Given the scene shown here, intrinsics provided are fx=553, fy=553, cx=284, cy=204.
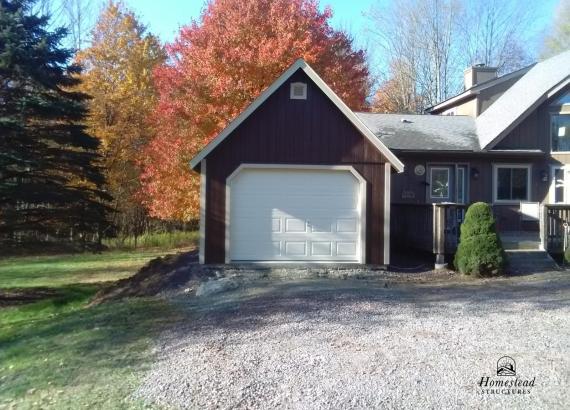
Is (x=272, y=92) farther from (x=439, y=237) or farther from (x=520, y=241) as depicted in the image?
(x=520, y=241)

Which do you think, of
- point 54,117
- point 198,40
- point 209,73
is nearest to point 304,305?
point 54,117

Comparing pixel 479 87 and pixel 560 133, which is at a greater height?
pixel 479 87

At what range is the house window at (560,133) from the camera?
17.9 m

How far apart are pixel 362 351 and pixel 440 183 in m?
12.4

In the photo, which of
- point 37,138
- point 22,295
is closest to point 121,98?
point 37,138

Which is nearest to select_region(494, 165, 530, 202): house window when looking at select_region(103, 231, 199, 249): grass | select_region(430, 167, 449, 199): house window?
select_region(430, 167, 449, 199): house window

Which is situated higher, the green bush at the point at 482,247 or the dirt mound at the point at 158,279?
the green bush at the point at 482,247

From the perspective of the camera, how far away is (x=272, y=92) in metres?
13.1

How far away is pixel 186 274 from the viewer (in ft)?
43.0

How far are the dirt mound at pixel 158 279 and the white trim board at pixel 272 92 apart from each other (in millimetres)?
2551

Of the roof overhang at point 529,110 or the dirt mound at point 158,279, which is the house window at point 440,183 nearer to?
the roof overhang at point 529,110

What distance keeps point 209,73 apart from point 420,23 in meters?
22.6

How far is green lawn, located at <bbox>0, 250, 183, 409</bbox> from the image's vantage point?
5.94 meters

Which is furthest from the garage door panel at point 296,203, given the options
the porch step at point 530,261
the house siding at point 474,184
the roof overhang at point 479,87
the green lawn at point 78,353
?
the roof overhang at point 479,87
